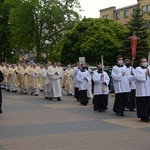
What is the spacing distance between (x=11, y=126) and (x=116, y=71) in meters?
4.67

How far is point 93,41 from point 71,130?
34.0m

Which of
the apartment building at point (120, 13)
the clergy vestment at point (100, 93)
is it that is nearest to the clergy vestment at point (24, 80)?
the clergy vestment at point (100, 93)

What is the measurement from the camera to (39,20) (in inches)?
2060

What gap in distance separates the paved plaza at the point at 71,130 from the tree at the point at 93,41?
29.1 meters

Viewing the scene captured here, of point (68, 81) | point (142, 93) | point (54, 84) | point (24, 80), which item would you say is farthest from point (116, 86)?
point (24, 80)

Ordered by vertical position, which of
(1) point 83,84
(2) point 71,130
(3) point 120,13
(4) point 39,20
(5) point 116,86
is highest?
(3) point 120,13

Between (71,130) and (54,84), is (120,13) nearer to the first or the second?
(54,84)

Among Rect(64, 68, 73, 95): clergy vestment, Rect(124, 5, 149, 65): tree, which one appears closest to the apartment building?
Rect(124, 5, 149, 65): tree

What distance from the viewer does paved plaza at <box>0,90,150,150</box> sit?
28.4ft

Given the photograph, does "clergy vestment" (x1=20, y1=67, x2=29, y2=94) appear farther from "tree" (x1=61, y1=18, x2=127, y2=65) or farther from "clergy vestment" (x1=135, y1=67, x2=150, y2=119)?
"tree" (x1=61, y1=18, x2=127, y2=65)

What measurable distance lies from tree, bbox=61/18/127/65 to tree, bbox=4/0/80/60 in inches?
190

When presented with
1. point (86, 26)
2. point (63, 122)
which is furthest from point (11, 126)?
point (86, 26)

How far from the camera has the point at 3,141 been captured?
29.6 feet

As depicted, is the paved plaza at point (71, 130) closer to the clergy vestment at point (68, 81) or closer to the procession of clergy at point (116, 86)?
the procession of clergy at point (116, 86)
